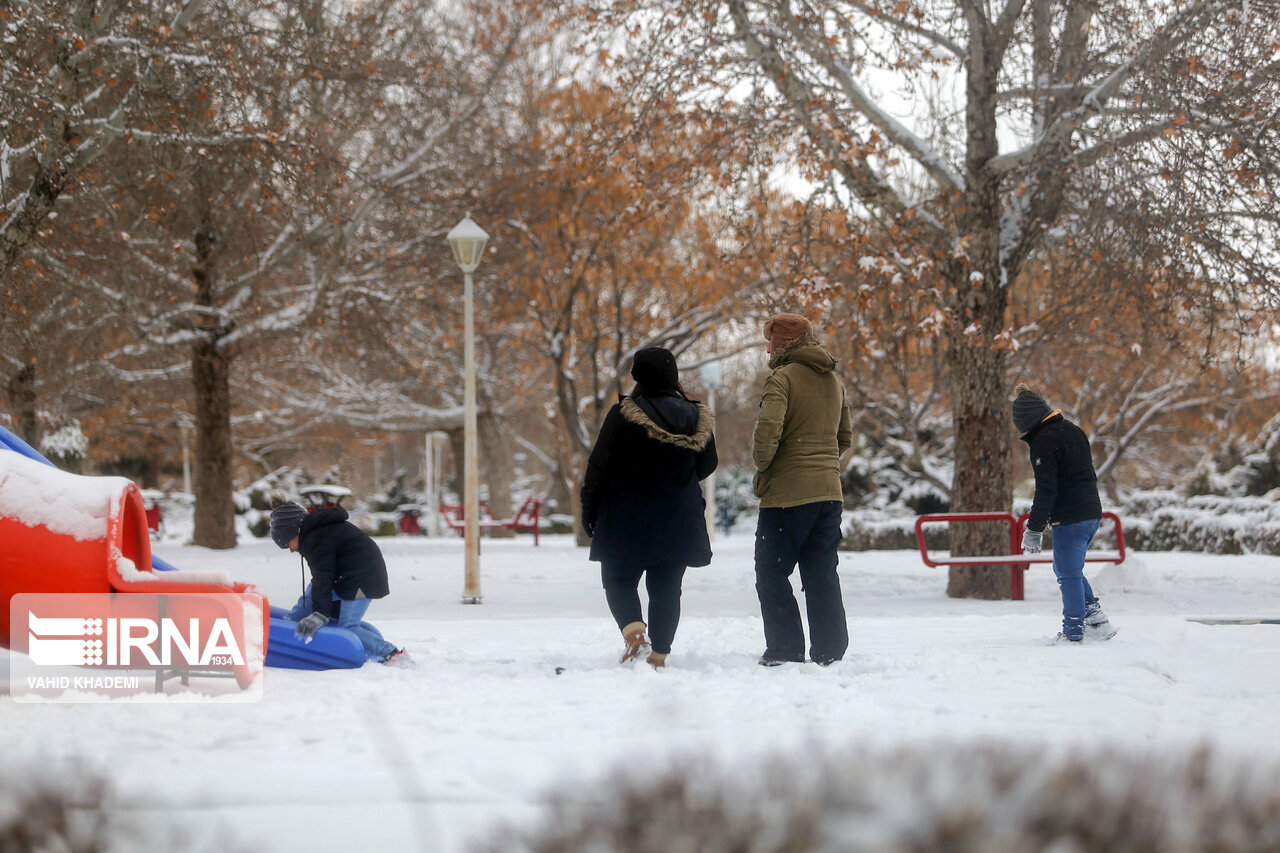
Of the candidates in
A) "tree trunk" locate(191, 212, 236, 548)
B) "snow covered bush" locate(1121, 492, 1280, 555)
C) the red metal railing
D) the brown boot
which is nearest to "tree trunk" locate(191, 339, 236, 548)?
"tree trunk" locate(191, 212, 236, 548)

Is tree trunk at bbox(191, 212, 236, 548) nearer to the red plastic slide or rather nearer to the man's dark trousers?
the red plastic slide

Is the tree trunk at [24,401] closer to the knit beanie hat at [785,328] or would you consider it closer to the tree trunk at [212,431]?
the tree trunk at [212,431]

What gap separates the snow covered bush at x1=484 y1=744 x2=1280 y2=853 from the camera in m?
1.92

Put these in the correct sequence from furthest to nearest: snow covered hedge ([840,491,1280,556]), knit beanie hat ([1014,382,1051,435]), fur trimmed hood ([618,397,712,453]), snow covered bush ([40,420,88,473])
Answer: snow covered bush ([40,420,88,473]), snow covered hedge ([840,491,1280,556]), knit beanie hat ([1014,382,1051,435]), fur trimmed hood ([618,397,712,453])

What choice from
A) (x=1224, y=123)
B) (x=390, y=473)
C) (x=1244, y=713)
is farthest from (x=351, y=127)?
(x=390, y=473)

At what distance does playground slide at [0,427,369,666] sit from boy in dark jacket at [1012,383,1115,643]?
465cm

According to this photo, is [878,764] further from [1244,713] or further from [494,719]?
[1244,713]

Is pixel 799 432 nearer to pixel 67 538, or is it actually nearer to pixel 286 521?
pixel 286 521

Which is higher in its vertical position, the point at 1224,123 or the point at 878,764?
the point at 1224,123

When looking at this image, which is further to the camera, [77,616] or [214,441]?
[214,441]

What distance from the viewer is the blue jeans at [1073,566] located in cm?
715

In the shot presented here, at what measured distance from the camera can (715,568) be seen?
16.9 m

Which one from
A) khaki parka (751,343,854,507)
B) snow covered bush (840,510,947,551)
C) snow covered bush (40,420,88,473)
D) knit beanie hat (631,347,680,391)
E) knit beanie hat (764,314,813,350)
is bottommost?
snow covered bush (840,510,947,551)

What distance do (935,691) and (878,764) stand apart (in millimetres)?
3310
